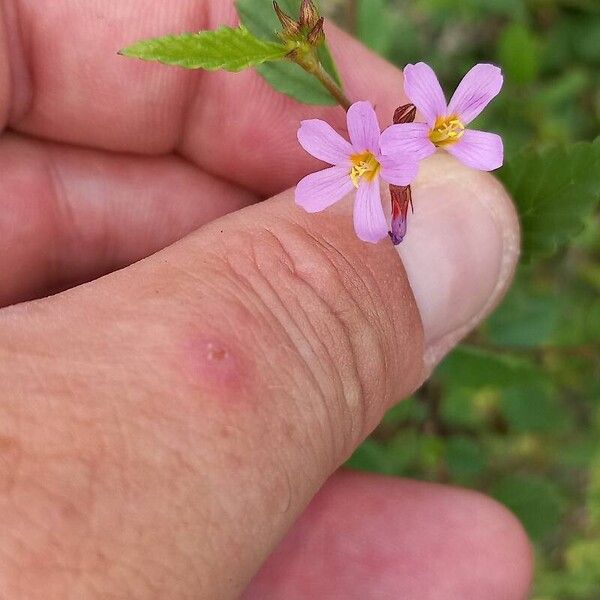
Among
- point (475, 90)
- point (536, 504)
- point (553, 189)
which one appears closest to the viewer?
point (475, 90)

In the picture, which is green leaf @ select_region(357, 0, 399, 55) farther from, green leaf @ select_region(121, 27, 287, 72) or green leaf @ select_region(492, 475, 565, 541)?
green leaf @ select_region(492, 475, 565, 541)

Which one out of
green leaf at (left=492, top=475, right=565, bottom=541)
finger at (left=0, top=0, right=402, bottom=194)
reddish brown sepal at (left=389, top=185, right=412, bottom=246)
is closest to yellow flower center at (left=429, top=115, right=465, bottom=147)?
reddish brown sepal at (left=389, top=185, right=412, bottom=246)

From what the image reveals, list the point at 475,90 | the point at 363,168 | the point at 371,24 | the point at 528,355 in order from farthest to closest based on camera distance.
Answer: the point at 528,355 < the point at 371,24 < the point at 363,168 < the point at 475,90

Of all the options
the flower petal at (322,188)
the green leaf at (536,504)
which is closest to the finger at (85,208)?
the flower petal at (322,188)

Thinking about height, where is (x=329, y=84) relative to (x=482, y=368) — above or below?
above

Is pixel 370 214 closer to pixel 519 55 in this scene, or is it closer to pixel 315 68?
pixel 315 68

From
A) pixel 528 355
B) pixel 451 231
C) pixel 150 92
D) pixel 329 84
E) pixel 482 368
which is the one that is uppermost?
pixel 329 84

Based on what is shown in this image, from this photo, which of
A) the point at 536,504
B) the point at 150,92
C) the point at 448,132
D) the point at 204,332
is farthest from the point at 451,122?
the point at 536,504

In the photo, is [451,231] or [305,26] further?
[451,231]
